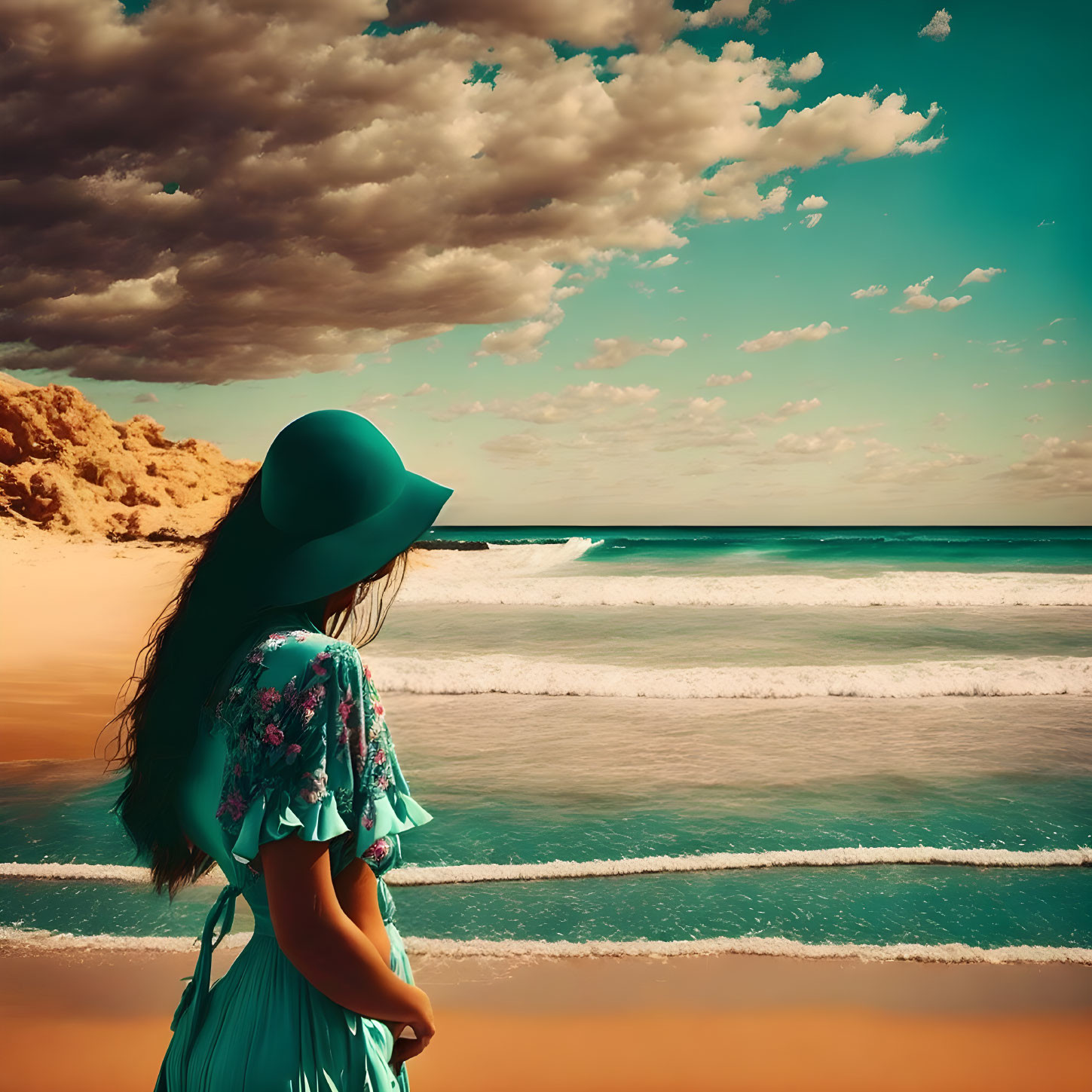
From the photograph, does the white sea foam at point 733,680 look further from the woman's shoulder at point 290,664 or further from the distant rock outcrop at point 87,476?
the distant rock outcrop at point 87,476

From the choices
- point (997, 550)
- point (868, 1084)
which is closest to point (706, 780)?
point (868, 1084)

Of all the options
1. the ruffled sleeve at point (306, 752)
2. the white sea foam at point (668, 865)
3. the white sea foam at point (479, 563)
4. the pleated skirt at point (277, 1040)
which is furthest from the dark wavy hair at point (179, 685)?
the white sea foam at point (479, 563)

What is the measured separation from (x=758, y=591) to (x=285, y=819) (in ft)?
73.6

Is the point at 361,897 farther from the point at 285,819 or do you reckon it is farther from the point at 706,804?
the point at 706,804

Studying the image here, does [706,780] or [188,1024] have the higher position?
[188,1024]

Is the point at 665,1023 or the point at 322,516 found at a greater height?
the point at 322,516

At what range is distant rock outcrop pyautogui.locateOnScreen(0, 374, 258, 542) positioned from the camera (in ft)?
85.9

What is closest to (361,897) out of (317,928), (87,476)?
(317,928)

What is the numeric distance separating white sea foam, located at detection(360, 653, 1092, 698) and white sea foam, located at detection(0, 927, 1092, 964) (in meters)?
6.39

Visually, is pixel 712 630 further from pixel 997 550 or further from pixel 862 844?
pixel 997 550

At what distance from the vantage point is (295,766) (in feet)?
3.71

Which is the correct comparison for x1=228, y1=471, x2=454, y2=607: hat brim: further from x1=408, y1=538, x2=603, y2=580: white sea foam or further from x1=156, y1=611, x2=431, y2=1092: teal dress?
x1=408, y1=538, x2=603, y2=580: white sea foam

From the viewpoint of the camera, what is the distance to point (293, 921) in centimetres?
110

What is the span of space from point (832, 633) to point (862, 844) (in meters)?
11.0
